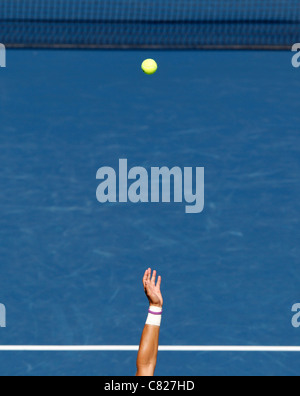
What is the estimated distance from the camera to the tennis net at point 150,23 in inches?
616

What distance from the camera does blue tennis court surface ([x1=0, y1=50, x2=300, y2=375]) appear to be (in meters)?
12.5

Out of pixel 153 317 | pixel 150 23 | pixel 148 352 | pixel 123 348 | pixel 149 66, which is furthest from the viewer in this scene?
pixel 150 23

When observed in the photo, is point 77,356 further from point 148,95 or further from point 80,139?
point 148,95

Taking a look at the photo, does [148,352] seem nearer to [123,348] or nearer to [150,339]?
[150,339]

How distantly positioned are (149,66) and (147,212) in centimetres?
316

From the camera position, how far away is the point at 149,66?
15.1m

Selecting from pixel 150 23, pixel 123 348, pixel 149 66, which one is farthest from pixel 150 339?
pixel 150 23

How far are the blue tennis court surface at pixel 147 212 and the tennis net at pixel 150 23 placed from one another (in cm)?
37

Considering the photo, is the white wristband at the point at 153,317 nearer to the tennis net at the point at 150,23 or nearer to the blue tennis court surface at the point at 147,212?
the blue tennis court surface at the point at 147,212

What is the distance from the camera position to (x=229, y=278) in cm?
1305

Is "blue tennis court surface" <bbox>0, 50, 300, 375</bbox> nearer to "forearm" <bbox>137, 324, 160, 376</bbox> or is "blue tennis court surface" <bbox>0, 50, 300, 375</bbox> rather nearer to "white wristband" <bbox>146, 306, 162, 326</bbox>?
"white wristband" <bbox>146, 306, 162, 326</bbox>

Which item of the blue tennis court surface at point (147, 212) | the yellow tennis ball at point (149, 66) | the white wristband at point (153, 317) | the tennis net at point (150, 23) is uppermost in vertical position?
the tennis net at point (150, 23)

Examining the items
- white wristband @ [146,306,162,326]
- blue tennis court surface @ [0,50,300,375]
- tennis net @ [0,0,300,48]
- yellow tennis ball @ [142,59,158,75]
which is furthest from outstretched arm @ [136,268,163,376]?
tennis net @ [0,0,300,48]

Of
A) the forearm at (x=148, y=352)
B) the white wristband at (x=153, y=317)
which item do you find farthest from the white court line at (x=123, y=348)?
the forearm at (x=148, y=352)
